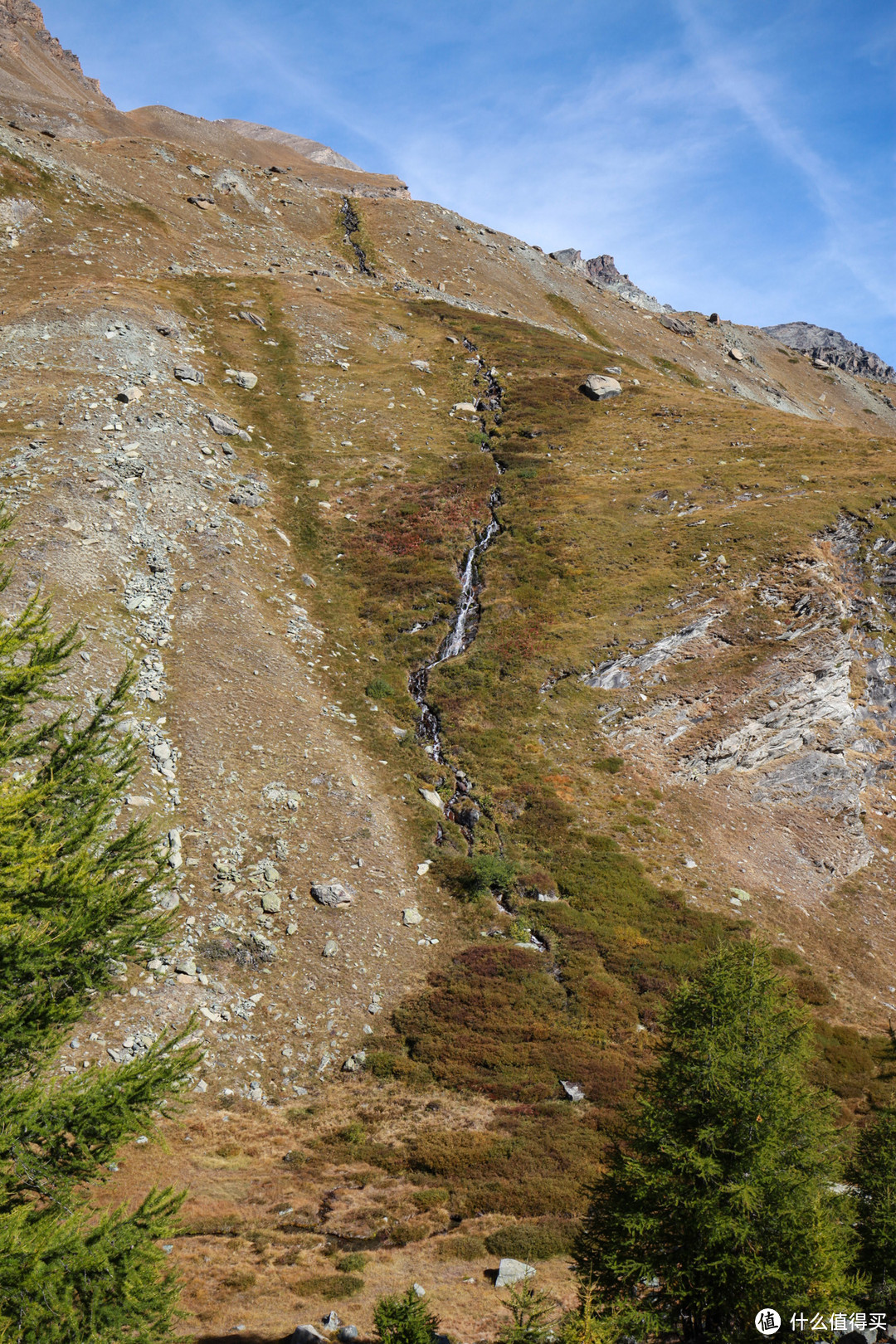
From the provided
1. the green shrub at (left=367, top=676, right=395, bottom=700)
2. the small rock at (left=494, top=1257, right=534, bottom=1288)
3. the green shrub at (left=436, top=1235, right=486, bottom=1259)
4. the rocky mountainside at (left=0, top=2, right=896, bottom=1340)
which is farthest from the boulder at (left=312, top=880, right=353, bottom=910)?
the small rock at (left=494, top=1257, right=534, bottom=1288)

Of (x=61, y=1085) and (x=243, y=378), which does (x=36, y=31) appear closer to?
(x=243, y=378)

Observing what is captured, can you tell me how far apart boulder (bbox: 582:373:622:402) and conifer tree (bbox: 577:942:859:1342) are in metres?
68.4

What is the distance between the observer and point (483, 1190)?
18484 mm

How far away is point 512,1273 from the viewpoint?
15.5 m

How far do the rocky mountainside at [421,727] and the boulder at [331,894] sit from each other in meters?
0.16

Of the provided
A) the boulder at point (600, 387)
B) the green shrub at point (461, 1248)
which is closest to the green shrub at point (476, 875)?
the green shrub at point (461, 1248)

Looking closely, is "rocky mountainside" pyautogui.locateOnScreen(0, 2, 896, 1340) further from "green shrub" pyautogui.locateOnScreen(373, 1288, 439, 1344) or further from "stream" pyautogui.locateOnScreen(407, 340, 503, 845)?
"green shrub" pyautogui.locateOnScreen(373, 1288, 439, 1344)

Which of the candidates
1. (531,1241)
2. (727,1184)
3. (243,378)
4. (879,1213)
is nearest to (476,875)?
(531,1241)

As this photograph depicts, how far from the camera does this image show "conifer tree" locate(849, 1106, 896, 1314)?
1262cm

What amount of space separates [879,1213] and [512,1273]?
7.79 meters

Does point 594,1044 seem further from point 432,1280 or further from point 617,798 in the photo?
point 617,798

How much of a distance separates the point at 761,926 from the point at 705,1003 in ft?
68.4

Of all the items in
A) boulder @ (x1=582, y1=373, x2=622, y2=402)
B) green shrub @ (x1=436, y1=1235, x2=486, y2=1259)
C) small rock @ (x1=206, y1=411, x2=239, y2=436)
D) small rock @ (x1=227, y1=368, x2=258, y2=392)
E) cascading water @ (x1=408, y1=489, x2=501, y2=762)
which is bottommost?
green shrub @ (x1=436, y1=1235, x2=486, y2=1259)

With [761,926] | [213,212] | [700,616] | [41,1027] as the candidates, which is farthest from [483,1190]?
[213,212]
